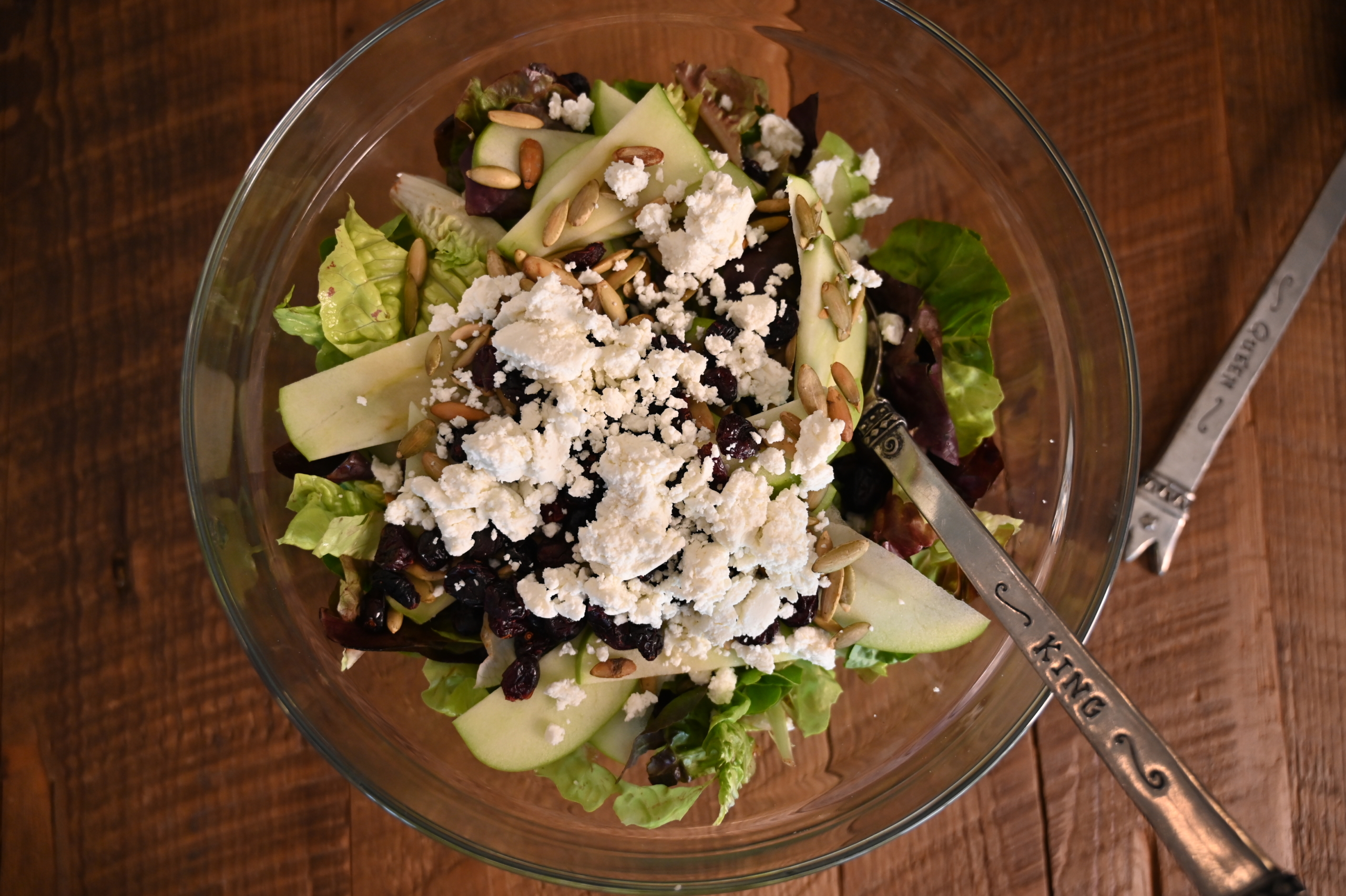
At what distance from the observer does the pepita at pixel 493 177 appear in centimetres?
153

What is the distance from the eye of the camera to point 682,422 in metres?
1.38

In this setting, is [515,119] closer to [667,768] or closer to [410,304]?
[410,304]

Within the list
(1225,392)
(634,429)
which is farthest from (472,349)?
(1225,392)

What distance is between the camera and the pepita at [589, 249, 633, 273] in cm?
147

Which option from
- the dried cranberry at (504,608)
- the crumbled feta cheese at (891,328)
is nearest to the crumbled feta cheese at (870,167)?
the crumbled feta cheese at (891,328)

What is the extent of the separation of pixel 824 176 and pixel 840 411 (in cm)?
45

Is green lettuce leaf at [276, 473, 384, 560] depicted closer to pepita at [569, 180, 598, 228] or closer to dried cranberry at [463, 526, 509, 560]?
dried cranberry at [463, 526, 509, 560]

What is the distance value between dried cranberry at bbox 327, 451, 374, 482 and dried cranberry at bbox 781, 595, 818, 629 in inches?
29.0

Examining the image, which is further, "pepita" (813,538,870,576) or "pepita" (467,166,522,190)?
"pepita" (467,166,522,190)

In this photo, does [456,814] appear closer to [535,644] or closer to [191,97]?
[535,644]

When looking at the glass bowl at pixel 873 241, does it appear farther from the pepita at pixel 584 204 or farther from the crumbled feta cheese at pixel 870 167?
the pepita at pixel 584 204

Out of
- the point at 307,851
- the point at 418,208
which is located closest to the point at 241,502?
the point at 418,208

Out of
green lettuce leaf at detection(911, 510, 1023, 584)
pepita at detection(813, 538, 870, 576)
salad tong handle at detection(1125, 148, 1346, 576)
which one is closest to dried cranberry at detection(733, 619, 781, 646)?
pepita at detection(813, 538, 870, 576)

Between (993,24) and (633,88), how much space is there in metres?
0.84
